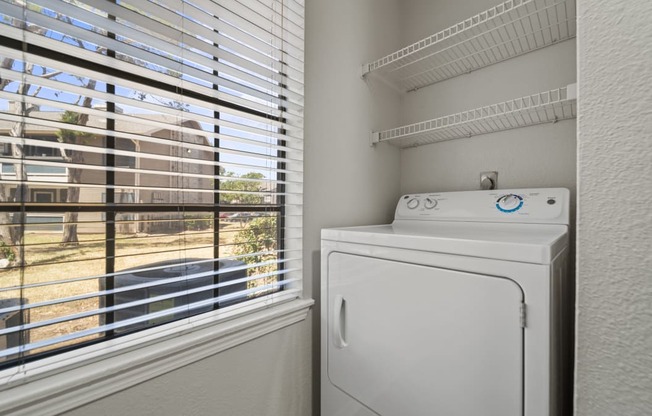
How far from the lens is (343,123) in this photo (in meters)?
1.44

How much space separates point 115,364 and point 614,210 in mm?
1099

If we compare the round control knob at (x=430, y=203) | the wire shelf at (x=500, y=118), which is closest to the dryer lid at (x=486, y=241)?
the round control knob at (x=430, y=203)

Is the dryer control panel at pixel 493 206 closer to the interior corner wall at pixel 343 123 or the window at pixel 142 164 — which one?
the interior corner wall at pixel 343 123

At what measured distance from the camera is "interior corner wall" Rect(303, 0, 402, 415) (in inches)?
51.2

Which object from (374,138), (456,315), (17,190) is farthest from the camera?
(374,138)

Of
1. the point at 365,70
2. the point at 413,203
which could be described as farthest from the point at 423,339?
the point at 365,70

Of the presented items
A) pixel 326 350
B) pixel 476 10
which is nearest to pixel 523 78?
pixel 476 10

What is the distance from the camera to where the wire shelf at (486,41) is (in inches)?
43.7

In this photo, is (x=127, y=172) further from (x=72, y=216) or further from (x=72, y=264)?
(x=72, y=264)

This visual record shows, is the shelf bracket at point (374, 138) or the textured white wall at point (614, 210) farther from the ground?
the shelf bracket at point (374, 138)

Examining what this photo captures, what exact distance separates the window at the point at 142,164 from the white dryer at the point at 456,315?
33 cm

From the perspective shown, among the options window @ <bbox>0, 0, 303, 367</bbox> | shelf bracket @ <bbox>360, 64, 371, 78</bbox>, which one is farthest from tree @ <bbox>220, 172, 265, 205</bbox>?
shelf bracket @ <bbox>360, 64, 371, 78</bbox>

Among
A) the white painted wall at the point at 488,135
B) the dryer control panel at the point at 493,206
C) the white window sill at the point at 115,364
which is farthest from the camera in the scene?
the white painted wall at the point at 488,135

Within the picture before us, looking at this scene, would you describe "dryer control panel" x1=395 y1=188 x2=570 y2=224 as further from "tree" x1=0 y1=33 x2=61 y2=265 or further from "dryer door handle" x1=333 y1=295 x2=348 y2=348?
"tree" x1=0 y1=33 x2=61 y2=265
